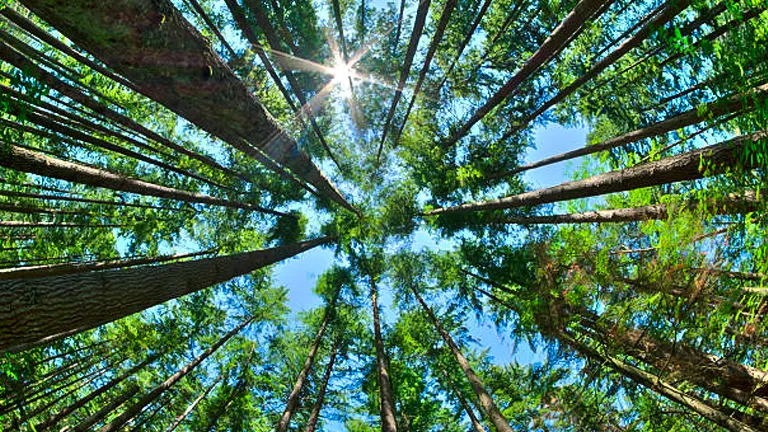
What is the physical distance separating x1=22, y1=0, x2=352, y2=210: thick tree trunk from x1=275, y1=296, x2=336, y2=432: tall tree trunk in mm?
6657

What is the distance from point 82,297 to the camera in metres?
3.13

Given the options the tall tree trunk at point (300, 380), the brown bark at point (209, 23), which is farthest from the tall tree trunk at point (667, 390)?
the brown bark at point (209, 23)

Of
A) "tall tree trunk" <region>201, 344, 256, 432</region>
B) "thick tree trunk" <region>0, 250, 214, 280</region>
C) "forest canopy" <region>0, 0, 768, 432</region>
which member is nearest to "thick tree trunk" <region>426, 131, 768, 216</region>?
"forest canopy" <region>0, 0, 768, 432</region>

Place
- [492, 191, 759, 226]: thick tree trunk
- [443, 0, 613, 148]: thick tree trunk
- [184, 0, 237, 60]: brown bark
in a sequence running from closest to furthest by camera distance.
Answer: [492, 191, 759, 226]: thick tree trunk → [443, 0, 613, 148]: thick tree trunk → [184, 0, 237, 60]: brown bark

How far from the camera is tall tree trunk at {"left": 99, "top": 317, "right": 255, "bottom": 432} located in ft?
24.6

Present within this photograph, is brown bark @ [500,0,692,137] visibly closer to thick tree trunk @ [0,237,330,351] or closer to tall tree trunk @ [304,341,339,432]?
thick tree trunk @ [0,237,330,351]

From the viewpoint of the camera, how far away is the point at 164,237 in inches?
436

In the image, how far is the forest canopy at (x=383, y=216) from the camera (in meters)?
3.66

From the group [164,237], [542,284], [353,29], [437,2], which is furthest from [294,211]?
[542,284]

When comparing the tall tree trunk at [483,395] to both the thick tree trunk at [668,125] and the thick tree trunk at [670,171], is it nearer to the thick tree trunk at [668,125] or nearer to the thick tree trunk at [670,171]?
the thick tree trunk at [670,171]

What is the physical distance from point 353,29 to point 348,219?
697cm

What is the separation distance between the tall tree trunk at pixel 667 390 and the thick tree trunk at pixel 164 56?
18.3 feet

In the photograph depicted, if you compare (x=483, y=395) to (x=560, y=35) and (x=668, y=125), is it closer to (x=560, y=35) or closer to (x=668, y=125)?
(x=668, y=125)

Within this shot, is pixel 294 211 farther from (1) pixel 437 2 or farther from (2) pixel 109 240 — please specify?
(1) pixel 437 2
